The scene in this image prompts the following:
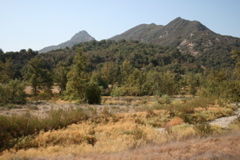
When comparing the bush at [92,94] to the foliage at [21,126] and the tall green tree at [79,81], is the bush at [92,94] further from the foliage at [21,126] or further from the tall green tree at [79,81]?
the foliage at [21,126]

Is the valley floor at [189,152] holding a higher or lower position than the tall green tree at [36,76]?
lower

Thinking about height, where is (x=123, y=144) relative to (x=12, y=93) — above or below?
below

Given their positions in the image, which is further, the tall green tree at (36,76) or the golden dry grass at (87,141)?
the tall green tree at (36,76)

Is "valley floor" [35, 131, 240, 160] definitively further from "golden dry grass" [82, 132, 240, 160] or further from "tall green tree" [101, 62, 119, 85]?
"tall green tree" [101, 62, 119, 85]

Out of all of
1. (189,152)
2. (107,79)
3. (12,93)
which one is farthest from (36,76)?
(189,152)

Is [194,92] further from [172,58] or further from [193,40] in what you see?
[193,40]

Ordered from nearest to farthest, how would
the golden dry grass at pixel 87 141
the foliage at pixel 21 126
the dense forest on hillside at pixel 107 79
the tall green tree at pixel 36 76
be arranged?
the golden dry grass at pixel 87 141, the foliage at pixel 21 126, the dense forest on hillside at pixel 107 79, the tall green tree at pixel 36 76

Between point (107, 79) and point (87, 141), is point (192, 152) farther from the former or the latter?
point (107, 79)

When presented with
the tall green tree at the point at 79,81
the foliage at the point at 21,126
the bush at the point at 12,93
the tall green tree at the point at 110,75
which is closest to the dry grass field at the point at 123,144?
the foliage at the point at 21,126

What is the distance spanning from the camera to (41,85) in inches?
1742

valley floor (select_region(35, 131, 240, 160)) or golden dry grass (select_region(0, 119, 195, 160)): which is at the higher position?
valley floor (select_region(35, 131, 240, 160))

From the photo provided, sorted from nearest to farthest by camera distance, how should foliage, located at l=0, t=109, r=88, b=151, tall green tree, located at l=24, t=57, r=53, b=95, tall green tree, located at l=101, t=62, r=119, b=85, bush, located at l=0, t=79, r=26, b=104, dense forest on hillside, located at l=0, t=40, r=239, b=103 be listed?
foliage, located at l=0, t=109, r=88, b=151 → bush, located at l=0, t=79, r=26, b=104 → dense forest on hillside, located at l=0, t=40, r=239, b=103 → tall green tree, located at l=24, t=57, r=53, b=95 → tall green tree, located at l=101, t=62, r=119, b=85

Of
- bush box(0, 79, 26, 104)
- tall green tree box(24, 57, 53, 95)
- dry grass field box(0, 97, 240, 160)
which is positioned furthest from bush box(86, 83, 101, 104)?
tall green tree box(24, 57, 53, 95)

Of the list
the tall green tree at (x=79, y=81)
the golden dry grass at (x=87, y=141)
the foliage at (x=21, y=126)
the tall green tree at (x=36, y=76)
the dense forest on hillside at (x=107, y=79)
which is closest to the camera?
the golden dry grass at (x=87, y=141)
